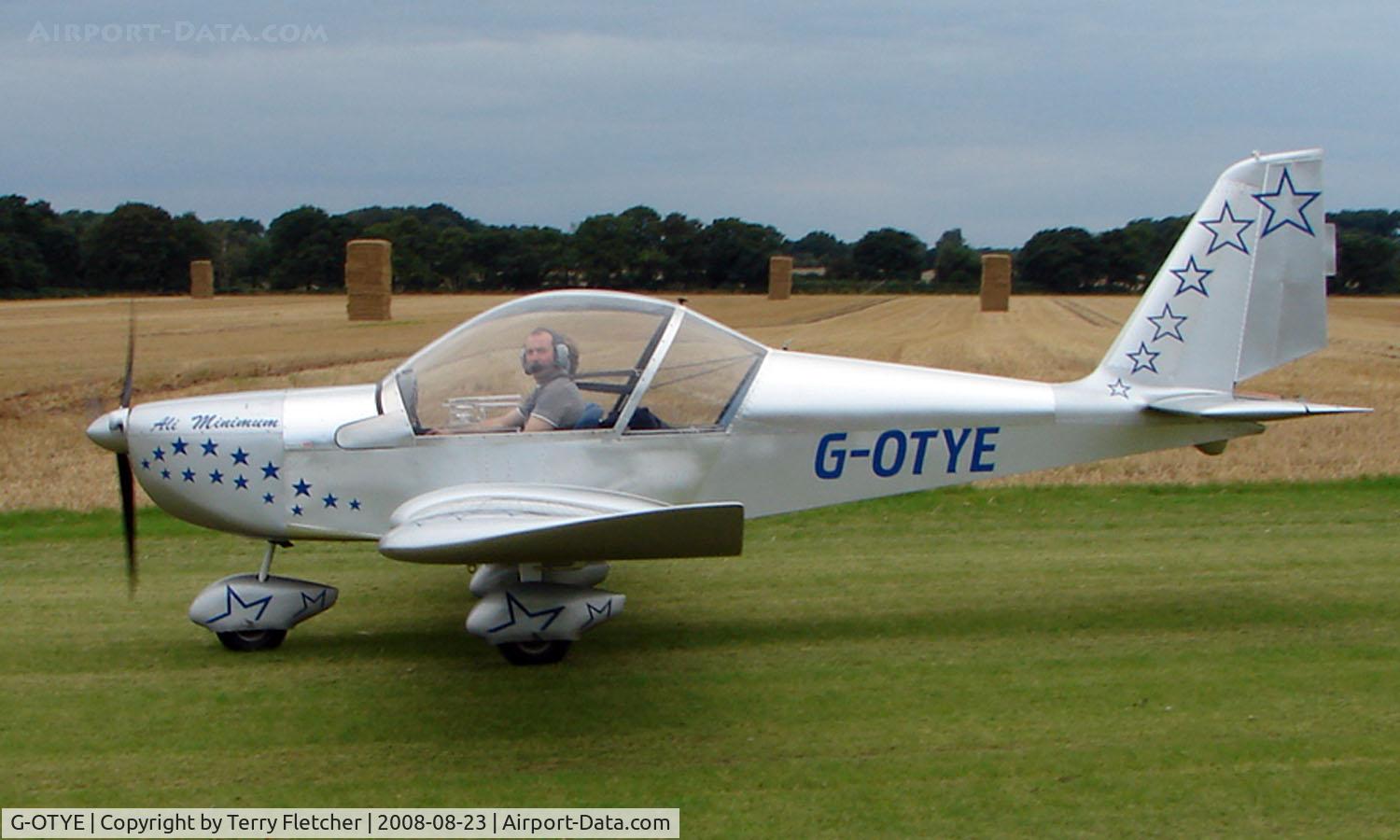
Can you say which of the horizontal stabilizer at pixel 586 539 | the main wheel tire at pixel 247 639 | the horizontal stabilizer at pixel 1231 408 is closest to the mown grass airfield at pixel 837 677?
the main wheel tire at pixel 247 639

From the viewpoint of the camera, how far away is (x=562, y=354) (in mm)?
6066

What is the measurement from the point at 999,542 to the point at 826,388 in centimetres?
267

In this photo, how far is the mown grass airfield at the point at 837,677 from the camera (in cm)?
456

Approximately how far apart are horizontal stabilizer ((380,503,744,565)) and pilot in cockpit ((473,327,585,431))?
2.99ft

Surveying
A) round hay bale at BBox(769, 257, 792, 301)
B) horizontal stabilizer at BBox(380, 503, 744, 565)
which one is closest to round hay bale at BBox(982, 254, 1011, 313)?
round hay bale at BBox(769, 257, 792, 301)

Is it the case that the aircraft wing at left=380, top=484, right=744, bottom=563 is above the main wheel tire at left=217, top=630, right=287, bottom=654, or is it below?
above

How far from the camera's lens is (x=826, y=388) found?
20.6 feet

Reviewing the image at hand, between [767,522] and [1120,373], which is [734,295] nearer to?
[767,522]

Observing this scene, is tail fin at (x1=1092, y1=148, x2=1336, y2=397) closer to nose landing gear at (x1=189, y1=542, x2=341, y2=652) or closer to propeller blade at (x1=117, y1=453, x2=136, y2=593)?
nose landing gear at (x1=189, y1=542, x2=341, y2=652)

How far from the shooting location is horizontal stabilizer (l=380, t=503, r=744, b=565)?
4.70 metres

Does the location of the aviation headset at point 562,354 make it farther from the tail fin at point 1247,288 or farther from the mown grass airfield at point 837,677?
the tail fin at point 1247,288

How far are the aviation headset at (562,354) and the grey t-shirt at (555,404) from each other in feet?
0.20

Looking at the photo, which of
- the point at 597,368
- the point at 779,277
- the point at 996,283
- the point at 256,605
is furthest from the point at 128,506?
the point at 996,283

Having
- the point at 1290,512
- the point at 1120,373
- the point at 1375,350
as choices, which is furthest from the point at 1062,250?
the point at 1120,373
